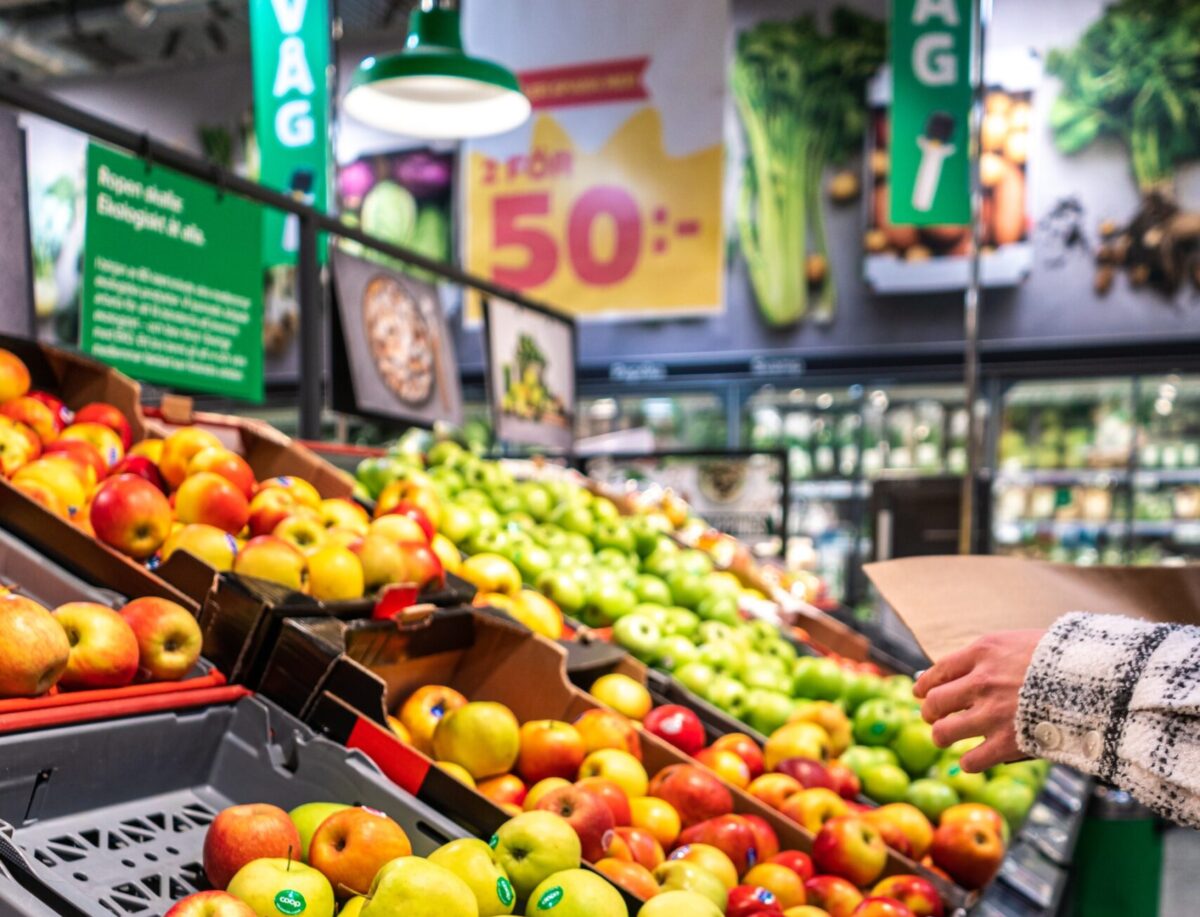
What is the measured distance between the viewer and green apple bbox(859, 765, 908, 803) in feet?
7.54

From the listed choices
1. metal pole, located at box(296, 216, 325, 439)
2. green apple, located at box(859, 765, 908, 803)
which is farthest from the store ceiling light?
green apple, located at box(859, 765, 908, 803)

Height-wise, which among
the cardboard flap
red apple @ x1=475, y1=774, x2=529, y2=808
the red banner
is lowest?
red apple @ x1=475, y1=774, x2=529, y2=808

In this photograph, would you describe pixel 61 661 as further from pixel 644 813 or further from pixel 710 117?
pixel 710 117

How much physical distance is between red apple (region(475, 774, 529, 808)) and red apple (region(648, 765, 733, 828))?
11.2 inches

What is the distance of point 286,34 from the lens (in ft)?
18.7

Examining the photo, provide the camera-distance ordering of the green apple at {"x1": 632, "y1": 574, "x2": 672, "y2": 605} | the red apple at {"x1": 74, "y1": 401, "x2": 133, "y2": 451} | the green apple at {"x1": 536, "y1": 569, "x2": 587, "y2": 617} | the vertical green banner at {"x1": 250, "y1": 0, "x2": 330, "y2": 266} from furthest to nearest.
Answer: the vertical green banner at {"x1": 250, "y1": 0, "x2": 330, "y2": 266} < the green apple at {"x1": 632, "y1": 574, "x2": 672, "y2": 605} < the green apple at {"x1": 536, "y1": 569, "x2": 587, "y2": 617} < the red apple at {"x1": 74, "y1": 401, "x2": 133, "y2": 451}

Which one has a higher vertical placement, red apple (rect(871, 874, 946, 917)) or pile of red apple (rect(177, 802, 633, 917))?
pile of red apple (rect(177, 802, 633, 917))

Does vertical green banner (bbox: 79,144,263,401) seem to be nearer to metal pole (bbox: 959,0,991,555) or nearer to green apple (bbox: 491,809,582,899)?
green apple (bbox: 491,809,582,899)

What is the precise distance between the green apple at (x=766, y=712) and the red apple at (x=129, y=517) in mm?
Answer: 1393

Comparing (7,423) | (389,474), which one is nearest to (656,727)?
(389,474)

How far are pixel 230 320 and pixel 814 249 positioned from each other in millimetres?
6390

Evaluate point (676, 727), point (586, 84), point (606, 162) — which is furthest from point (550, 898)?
point (586, 84)

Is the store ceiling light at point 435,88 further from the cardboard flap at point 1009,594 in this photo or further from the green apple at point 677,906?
the green apple at point 677,906

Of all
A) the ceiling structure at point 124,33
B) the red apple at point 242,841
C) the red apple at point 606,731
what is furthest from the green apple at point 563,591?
the ceiling structure at point 124,33
